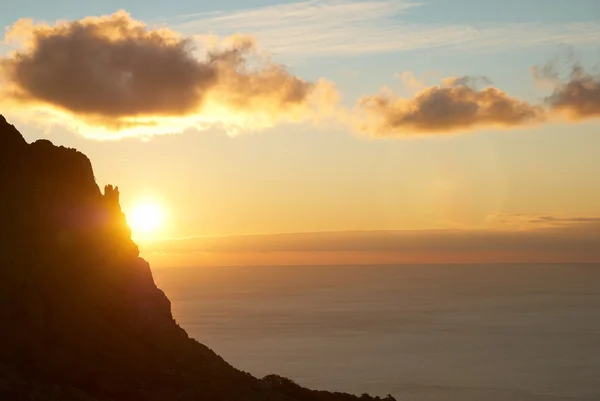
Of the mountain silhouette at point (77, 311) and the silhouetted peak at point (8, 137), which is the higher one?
the silhouetted peak at point (8, 137)

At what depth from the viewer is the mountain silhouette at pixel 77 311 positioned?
63812 millimetres

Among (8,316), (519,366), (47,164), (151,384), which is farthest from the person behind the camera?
(519,366)

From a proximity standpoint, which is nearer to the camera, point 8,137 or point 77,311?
point 77,311

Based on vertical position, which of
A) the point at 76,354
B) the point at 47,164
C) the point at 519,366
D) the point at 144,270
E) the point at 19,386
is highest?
the point at 519,366

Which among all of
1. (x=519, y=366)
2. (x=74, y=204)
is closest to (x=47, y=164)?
(x=74, y=204)

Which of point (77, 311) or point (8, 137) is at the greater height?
point (8, 137)

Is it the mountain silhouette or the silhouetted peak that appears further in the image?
the silhouetted peak

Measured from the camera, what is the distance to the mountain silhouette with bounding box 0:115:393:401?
6381 cm

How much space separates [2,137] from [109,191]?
14696 mm

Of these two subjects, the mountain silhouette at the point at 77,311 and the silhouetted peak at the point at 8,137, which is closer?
the mountain silhouette at the point at 77,311

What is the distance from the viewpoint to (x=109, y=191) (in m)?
82.0

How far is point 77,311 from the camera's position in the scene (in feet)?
227

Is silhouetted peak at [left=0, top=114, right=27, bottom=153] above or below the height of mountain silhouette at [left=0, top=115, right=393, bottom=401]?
above

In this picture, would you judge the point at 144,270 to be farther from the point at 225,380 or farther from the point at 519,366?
the point at 519,366
